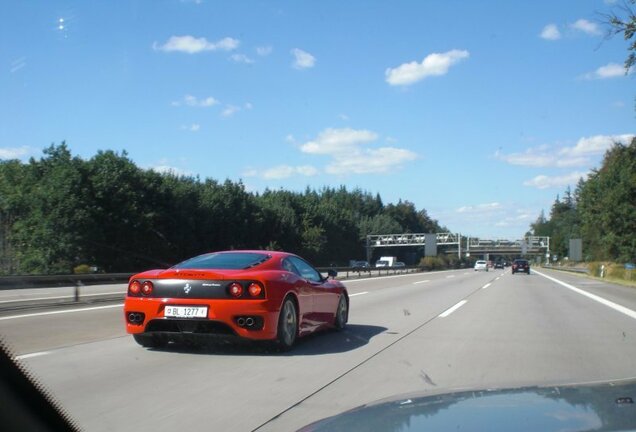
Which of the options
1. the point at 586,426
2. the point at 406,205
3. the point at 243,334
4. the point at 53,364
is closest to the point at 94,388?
the point at 53,364

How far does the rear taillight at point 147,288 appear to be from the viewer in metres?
8.21

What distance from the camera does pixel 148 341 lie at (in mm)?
8797

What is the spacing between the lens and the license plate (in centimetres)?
786

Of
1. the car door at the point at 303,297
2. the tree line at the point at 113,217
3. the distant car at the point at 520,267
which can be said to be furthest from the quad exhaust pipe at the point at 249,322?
the distant car at the point at 520,267

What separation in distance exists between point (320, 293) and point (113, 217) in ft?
142

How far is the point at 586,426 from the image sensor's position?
3104 mm

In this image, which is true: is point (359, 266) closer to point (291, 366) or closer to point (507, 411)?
point (291, 366)

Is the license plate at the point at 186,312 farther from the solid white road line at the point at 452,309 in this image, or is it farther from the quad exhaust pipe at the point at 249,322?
the solid white road line at the point at 452,309

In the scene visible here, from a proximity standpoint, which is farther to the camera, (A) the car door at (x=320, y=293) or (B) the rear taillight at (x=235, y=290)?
(A) the car door at (x=320, y=293)

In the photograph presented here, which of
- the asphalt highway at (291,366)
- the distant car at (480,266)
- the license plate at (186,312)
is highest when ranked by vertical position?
the license plate at (186,312)

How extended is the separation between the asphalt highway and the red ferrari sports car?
381 millimetres

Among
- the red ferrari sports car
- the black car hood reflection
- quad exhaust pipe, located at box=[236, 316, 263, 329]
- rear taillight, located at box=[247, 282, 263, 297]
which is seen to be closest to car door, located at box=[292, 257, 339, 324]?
the red ferrari sports car

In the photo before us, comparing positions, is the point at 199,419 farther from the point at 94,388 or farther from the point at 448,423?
the point at 448,423

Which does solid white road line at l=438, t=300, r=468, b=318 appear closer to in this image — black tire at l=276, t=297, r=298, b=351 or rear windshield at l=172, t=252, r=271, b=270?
black tire at l=276, t=297, r=298, b=351
